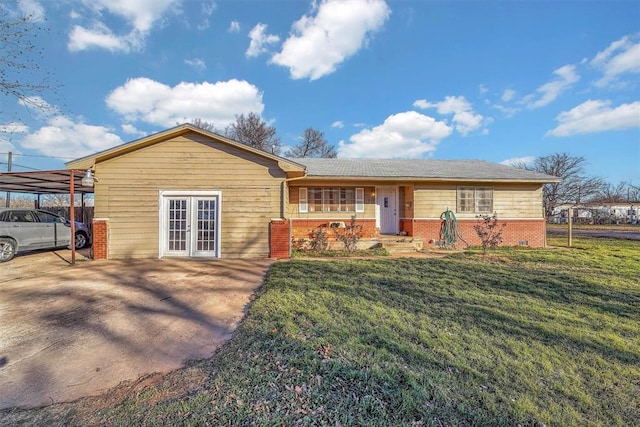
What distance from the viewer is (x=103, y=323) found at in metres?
3.88

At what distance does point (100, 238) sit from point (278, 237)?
17.1 feet

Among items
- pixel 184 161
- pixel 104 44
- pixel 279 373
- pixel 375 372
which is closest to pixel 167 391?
pixel 279 373

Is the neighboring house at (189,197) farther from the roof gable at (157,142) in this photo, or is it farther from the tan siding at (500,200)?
the tan siding at (500,200)

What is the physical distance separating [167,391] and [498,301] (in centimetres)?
493

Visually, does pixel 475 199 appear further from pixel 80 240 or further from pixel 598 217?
pixel 598 217

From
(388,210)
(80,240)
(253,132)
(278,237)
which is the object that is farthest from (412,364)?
(253,132)

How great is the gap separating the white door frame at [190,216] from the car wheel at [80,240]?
5.02 metres

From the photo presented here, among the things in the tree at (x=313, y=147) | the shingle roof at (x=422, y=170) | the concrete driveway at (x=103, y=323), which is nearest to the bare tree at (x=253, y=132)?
the tree at (x=313, y=147)

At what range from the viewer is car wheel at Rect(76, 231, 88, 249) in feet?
36.1

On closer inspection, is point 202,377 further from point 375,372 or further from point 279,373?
point 375,372

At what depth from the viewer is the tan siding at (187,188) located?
8578 mm

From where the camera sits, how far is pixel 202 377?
2.60 meters

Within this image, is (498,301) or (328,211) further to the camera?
(328,211)

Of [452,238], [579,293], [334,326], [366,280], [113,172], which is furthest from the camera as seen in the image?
[452,238]
